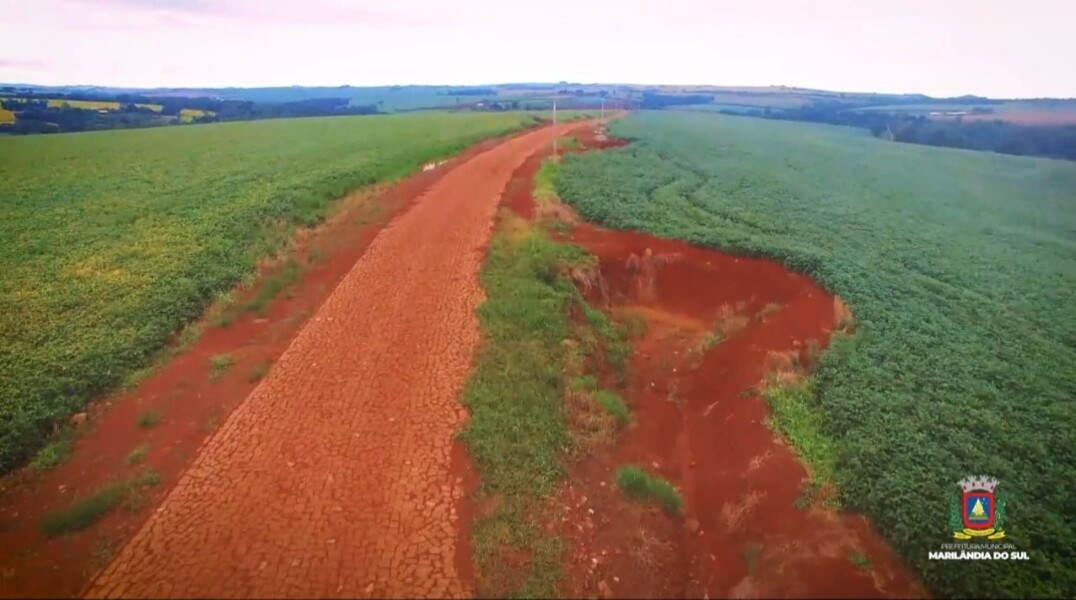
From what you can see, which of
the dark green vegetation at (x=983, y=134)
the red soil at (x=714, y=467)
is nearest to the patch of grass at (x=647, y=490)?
the red soil at (x=714, y=467)

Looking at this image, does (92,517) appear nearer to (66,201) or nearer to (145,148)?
(66,201)

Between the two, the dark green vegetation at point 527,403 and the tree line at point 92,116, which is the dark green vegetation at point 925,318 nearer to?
the dark green vegetation at point 527,403

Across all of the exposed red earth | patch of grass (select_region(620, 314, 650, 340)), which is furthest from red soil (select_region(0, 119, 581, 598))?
patch of grass (select_region(620, 314, 650, 340))

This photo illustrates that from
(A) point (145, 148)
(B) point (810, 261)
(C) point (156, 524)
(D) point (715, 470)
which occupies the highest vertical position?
(A) point (145, 148)

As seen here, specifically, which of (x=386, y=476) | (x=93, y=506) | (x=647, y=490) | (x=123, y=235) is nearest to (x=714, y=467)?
(x=647, y=490)

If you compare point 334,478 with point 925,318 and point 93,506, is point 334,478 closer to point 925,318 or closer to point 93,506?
point 93,506

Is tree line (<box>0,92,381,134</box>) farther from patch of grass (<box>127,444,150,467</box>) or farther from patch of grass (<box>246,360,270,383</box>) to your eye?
patch of grass (<box>127,444,150,467</box>)

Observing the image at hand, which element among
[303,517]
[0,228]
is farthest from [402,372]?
[0,228]
